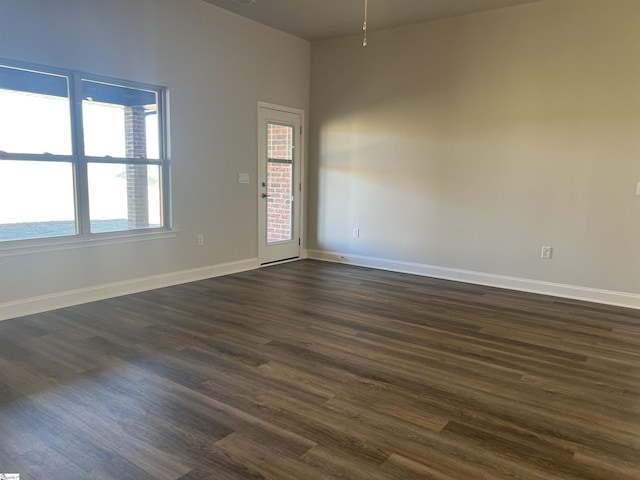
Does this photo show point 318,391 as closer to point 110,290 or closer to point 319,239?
point 110,290

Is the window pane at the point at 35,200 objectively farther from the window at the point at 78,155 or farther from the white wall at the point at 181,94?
the white wall at the point at 181,94

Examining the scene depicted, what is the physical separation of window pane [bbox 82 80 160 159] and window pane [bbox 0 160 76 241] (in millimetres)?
392

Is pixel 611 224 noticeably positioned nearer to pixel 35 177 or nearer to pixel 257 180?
pixel 257 180

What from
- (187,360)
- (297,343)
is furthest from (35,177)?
(297,343)

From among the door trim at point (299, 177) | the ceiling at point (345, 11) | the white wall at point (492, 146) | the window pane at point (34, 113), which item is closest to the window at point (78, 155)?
the window pane at point (34, 113)

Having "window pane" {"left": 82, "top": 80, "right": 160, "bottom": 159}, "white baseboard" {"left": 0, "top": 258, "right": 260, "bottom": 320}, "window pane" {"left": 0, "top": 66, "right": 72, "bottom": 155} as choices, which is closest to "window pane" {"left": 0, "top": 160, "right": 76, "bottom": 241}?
"window pane" {"left": 0, "top": 66, "right": 72, "bottom": 155}

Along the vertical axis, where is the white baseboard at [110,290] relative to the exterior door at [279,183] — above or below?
below

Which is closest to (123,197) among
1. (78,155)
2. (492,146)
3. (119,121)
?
(78,155)

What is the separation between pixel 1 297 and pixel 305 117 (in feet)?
14.0

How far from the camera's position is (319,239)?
264 inches

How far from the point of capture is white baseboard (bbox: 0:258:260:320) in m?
3.84

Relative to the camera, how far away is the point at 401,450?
6.86 ft

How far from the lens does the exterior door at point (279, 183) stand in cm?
594

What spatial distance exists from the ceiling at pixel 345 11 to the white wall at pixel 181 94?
29cm
